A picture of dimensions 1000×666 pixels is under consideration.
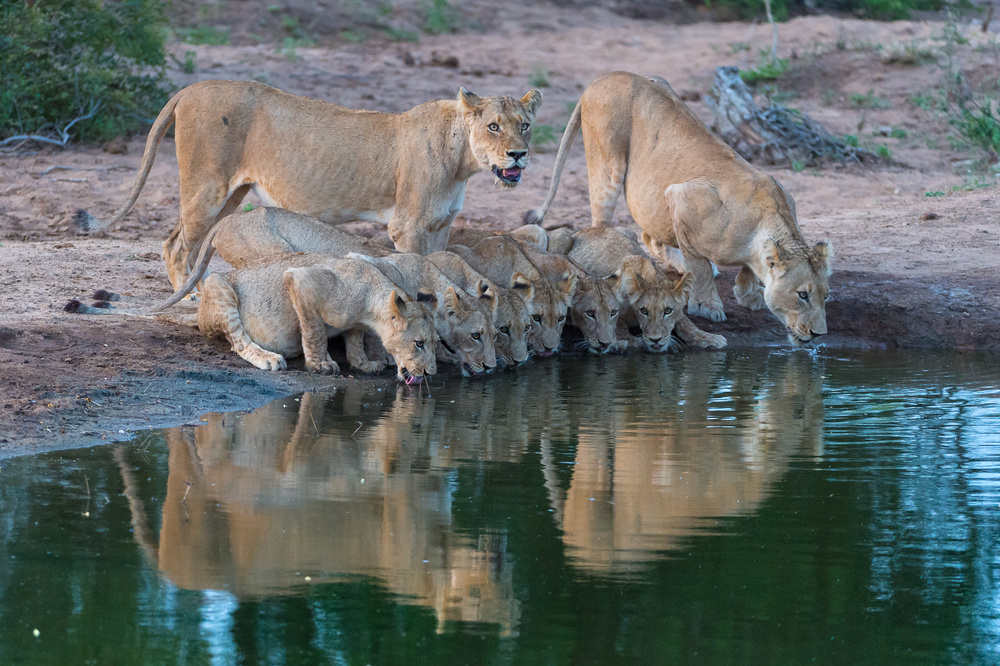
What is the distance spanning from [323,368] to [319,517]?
9.39ft

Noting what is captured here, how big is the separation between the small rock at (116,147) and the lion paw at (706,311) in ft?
23.7

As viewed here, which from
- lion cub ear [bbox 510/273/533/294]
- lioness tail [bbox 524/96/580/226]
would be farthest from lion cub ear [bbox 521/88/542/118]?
lioness tail [bbox 524/96/580/226]

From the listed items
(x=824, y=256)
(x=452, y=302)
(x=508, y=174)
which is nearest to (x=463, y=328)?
(x=452, y=302)

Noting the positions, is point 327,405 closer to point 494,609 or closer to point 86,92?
point 494,609

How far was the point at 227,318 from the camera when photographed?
308 inches

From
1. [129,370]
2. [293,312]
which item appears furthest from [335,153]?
[129,370]

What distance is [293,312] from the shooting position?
7.87 metres

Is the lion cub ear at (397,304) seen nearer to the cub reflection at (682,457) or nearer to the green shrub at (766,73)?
the cub reflection at (682,457)

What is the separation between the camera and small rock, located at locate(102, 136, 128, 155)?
1367 centimetres

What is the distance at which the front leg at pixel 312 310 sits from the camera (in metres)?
7.64

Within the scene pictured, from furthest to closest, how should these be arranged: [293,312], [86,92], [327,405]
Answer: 1. [86,92]
2. [293,312]
3. [327,405]

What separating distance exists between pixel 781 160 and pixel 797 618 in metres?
11.1

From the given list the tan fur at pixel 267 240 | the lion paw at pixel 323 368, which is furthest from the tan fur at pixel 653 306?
the lion paw at pixel 323 368

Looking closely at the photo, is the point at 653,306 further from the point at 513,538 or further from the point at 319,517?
the point at 319,517
